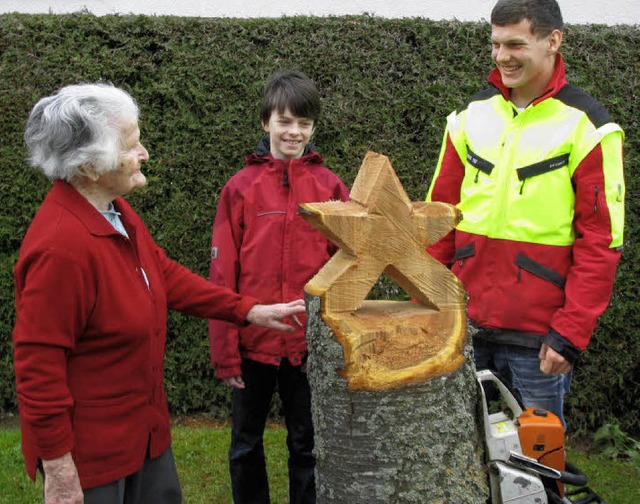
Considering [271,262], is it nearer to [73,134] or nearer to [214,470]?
[73,134]

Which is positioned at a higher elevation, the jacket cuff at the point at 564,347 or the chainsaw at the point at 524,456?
the jacket cuff at the point at 564,347

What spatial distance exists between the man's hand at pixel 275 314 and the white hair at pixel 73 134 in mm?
769

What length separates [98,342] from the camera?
196cm

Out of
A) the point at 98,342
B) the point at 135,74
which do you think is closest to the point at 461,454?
the point at 98,342

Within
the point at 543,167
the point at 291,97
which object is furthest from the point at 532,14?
the point at 291,97

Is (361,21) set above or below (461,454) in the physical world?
above

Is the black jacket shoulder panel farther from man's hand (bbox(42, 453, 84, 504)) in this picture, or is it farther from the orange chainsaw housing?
man's hand (bbox(42, 453, 84, 504))

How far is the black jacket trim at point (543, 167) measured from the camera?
2447 mm

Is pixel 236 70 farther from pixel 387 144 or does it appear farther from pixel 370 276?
pixel 370 276

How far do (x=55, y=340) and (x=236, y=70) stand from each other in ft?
9.13

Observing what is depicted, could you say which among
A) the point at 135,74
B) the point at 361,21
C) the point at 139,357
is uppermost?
the point at 361,21

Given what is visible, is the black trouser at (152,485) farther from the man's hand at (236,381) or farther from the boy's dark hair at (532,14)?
the boy's dark hair at (532,14)

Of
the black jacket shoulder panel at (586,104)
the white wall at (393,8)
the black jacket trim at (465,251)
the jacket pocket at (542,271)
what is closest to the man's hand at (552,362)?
the jacket pocket at (542,271)

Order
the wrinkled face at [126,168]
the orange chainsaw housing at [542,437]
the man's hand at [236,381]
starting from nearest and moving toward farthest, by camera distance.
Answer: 1. the wrinkled face at [126,168]
2. the orange chainsaw housing at [542,437]
3. the man's hand at [236,381]
